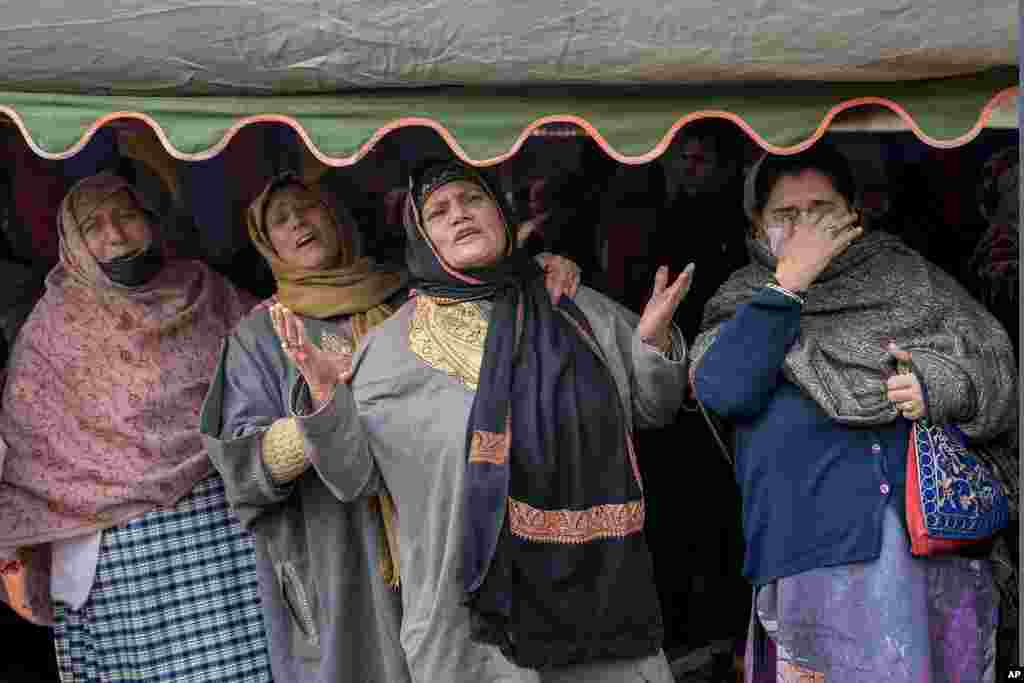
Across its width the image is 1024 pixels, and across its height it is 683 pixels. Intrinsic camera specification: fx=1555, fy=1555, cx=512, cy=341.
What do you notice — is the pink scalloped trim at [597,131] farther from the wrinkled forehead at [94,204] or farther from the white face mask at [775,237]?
the wrinkled forehead at [94,204]

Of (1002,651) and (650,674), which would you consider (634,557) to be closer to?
(650,674)

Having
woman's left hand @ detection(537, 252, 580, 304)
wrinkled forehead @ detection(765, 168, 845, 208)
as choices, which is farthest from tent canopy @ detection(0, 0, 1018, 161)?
woman's left hand @ detection(537, 252, 580, 304)

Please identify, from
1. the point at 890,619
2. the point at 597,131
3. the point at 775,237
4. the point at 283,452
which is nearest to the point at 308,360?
the point at 283,452

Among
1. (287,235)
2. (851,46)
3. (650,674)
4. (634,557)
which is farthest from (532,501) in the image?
(851,46)

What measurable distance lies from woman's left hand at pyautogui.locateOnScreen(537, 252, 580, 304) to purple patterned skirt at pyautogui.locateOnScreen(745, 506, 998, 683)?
0.89 meters

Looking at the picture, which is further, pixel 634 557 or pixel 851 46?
pixel 634 557

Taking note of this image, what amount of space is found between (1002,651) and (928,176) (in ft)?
5.10

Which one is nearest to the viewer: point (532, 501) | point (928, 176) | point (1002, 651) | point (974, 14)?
point (974, 14)

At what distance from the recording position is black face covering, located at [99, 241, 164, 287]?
166 inches

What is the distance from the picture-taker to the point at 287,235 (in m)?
4.16

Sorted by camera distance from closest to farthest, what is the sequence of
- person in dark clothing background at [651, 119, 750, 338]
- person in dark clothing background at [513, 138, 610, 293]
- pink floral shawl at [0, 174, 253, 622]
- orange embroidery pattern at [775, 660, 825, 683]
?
orange embroidery pattern at [775, 660, 825, 683], pink floral shawl at [0, 174, 253, 622], person in dark clothing background at [651, 119, 750, 338], person in dark clothing background at [513, 138, 610, 293]

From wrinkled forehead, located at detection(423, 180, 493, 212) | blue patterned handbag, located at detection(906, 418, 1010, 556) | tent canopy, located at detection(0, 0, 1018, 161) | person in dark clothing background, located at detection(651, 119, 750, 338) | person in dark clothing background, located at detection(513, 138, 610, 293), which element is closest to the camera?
tent canopy, located at detection(0, 0, 1018, 161)

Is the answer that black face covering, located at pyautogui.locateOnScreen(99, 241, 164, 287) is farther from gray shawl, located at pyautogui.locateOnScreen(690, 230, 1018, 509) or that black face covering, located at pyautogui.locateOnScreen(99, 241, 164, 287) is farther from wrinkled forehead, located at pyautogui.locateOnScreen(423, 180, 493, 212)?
gray shawl, located at pyautogui.locateOnScreen(690, 230, 1018, 509)

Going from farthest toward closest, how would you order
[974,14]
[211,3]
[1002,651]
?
[1002,651] → [211,3] → [974,14]
